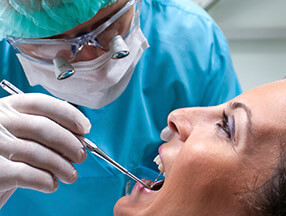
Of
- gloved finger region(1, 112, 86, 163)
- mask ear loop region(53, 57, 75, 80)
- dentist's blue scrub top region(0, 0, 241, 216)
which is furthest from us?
dentist's blue scrub top region(0, 0, 241, 216)

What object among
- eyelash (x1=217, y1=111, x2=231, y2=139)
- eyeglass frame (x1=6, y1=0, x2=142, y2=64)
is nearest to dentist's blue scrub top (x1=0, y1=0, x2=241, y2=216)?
eyeglass frame (x1=6, y1=0, x2=142, y2=64)

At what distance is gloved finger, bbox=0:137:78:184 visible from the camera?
2.94 ft

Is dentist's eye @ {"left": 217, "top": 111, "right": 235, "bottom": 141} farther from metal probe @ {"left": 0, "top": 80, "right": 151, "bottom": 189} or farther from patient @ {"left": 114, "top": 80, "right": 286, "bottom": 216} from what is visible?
metal probe @ {"left": 0, "top": 80, "right": 151, "bottom": 189}

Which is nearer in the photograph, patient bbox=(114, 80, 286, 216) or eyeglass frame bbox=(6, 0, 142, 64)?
patient bbox=(114, 80, 286, 216)

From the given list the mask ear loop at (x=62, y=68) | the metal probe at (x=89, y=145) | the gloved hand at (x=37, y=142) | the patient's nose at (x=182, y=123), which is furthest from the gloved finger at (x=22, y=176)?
the patient's nose at (x=182, y=123)

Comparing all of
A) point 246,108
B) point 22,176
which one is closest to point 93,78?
point 22,176

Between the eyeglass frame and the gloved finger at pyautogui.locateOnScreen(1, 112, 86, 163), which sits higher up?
the eyeglass frame

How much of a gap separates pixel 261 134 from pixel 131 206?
45cm

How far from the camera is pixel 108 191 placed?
4.35 feet

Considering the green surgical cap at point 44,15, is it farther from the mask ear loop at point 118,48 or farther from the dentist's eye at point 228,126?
the dentist's eye at point 228,126

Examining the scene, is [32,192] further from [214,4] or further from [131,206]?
[214,4]

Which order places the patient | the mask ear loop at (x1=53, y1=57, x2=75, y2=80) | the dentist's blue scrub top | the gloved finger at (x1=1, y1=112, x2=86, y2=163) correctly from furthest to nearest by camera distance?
the dentist's blue scrub top → the mask ear loop at (x1=53, y1=57, x2=75, y2=80) → the gloved finger at (x1=1, y1=112, x2=86, y2=163) → the patient

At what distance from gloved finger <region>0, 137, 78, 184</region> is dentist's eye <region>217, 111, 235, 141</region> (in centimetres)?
45

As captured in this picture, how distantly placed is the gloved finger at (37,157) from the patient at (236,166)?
261 mm
